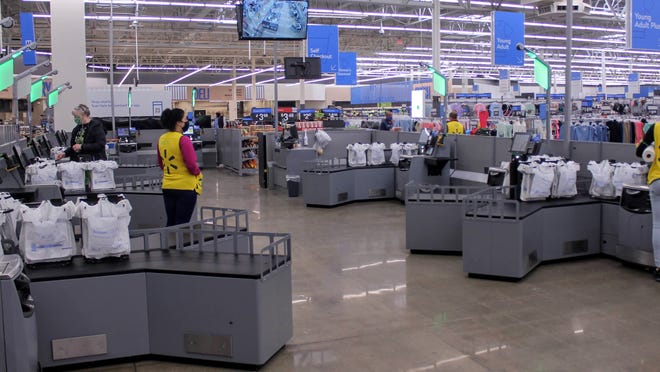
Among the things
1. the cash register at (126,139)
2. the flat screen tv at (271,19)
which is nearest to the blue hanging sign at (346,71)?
the cash register at (126,139)

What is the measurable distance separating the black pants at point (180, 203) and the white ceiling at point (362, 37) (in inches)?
563

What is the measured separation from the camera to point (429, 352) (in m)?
4.21

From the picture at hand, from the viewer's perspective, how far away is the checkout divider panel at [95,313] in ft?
12.2

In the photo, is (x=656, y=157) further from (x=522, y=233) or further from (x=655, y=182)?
(x=522, y=233)

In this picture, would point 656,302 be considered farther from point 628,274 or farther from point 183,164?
point 183,164

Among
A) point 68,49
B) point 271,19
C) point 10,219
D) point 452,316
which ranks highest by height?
point 271,19

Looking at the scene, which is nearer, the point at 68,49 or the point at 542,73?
the point at 542,73

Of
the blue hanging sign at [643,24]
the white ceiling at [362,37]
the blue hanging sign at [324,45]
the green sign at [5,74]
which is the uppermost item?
the white ceiling at [362,37]

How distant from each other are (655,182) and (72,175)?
554cm

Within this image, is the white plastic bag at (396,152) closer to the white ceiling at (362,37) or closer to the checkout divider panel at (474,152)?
the checkout divider panel at (474,152)

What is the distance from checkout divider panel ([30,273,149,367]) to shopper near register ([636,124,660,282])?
4267 mm

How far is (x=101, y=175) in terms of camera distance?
6.98m

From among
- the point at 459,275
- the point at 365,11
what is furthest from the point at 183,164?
the point at 365,11

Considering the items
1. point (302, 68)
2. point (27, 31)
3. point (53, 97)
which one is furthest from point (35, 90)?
point (27, 31)
